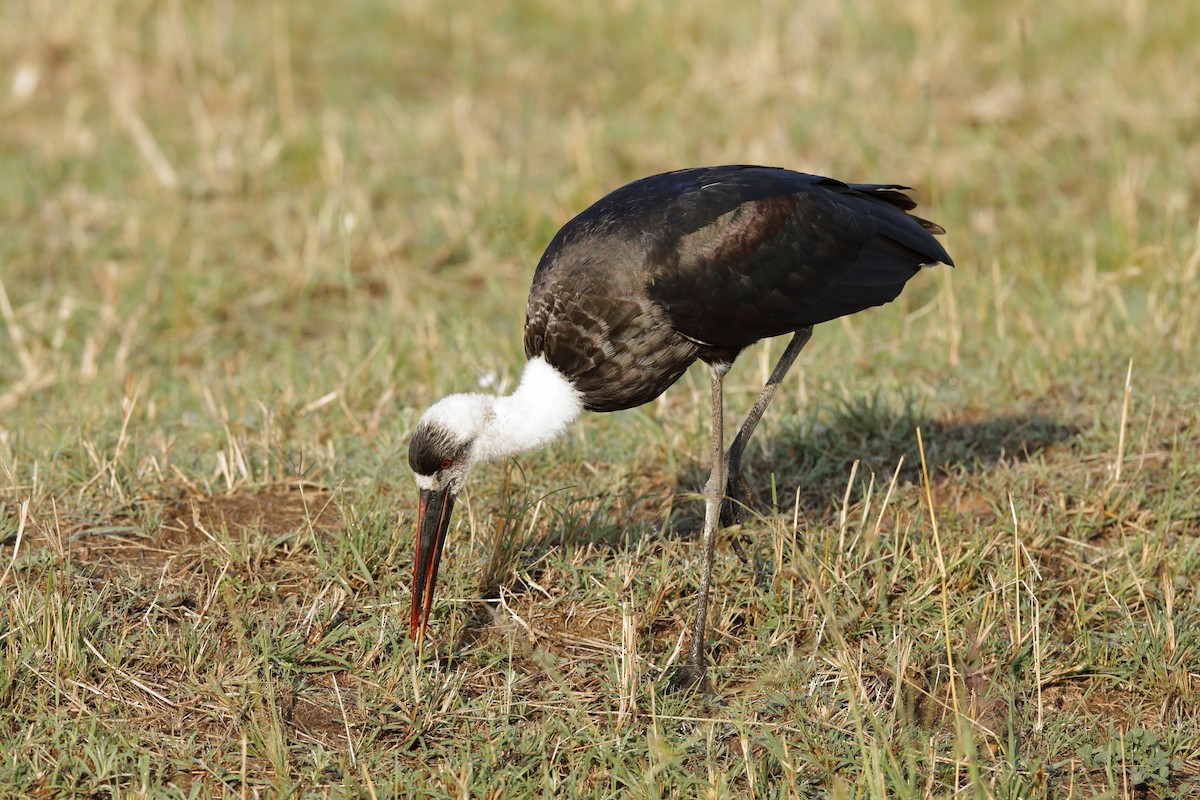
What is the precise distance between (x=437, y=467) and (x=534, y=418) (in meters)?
0.33

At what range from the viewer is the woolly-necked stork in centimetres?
397

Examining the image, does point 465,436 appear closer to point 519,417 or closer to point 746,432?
point 519,417

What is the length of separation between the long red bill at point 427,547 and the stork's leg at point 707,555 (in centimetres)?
74

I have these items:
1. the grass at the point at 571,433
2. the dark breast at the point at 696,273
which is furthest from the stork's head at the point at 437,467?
the dark breast at the point at 696,273

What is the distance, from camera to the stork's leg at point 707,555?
3.85 m

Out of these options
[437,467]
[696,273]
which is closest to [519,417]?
[437,467]

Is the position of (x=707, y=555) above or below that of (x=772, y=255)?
below

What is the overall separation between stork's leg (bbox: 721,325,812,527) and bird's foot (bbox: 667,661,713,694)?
628 millimetres

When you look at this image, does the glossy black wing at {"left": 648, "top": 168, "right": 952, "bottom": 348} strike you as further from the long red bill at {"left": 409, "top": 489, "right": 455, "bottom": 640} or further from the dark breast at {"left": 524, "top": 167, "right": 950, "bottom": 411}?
the long red bill at {"left": 409, "top": 489, "right": 455, "bottom": 640}

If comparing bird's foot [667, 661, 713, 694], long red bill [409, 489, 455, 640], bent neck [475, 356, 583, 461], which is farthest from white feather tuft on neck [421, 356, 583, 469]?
bird's foot [667, 661, 713, 694]

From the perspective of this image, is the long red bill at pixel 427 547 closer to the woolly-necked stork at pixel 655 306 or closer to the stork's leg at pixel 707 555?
the woolly-necked stork at pixel 655 306

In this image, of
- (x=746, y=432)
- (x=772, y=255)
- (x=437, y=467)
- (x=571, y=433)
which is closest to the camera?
(x=437, y=467)

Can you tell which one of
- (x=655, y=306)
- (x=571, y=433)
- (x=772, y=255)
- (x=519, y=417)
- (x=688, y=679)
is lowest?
A: (x=688, y=679)

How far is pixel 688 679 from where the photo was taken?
384 cm
